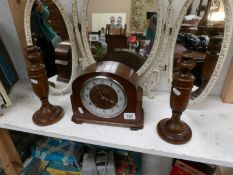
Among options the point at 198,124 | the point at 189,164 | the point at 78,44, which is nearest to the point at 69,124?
the point at 78,44

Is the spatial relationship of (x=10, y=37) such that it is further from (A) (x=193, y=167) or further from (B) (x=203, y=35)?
(A) (x=193, y=167)

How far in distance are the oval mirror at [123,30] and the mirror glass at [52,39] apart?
0.35 ft

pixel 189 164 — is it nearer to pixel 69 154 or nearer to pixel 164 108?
pixel 164 108

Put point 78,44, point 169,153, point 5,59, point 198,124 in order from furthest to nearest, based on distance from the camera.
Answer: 1. point 5,59
2. point 78,44
3. point 198,124
4. point 169,153

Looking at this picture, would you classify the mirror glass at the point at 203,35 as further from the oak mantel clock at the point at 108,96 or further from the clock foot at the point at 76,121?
the clock foot at the point at 76,121

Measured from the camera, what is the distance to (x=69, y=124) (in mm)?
688

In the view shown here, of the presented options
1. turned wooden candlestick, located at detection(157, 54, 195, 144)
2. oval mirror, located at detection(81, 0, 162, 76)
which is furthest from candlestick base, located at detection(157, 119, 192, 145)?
oval mirror, located at detection(81, 0, 162, 76)

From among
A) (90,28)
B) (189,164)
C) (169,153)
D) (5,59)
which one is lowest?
(189,164)

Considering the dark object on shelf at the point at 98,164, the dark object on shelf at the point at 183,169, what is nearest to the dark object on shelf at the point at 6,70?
the dark object on shelf at the point at 98,164

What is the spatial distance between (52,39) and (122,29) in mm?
323

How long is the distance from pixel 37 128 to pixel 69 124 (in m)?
0.12

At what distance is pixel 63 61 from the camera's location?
0.82 metres

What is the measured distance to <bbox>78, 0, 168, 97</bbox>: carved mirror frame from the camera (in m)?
0.67

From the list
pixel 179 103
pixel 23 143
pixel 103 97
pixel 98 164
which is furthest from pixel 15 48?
pixel 179 103
